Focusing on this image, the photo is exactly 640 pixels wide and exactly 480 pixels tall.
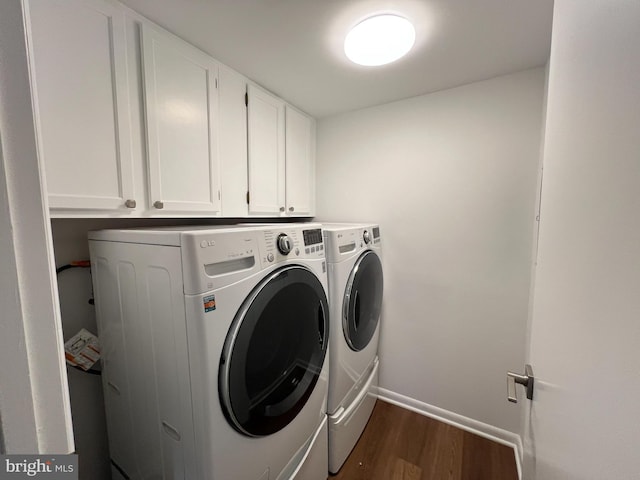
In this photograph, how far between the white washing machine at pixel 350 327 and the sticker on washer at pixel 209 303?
25.5 inches

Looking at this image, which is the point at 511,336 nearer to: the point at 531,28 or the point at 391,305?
the point at 391,305

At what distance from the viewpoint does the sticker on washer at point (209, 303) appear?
690 mm

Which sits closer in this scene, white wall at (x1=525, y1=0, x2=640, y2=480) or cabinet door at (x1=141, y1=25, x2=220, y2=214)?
white wall at (x1=525, y1=0, x2=640, y2=480)

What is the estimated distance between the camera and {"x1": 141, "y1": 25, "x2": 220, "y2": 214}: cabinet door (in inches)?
40.7

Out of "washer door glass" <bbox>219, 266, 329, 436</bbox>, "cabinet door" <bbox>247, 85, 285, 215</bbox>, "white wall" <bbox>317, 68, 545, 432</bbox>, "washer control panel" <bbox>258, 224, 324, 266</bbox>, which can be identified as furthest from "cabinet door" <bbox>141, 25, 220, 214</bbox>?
"white wall" <bbox>317, 68, 545, 432</bbox>

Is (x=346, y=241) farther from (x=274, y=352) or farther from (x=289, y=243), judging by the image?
(x=274, y=352)

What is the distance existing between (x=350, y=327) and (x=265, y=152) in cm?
119

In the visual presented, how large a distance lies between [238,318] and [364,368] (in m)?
1.16

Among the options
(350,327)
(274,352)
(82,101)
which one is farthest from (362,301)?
(82,101)

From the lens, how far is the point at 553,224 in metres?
0.58

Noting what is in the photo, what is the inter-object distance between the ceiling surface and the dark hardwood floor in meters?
2.24

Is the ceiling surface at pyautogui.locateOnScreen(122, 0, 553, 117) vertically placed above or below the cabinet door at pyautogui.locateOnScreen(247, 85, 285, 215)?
above

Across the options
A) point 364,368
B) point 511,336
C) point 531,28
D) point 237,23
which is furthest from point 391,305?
point 237,23

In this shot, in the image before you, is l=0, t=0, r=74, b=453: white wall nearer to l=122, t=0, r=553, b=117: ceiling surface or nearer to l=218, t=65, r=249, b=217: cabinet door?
l=122, t=0, r=553, b=117: ceiling surface
